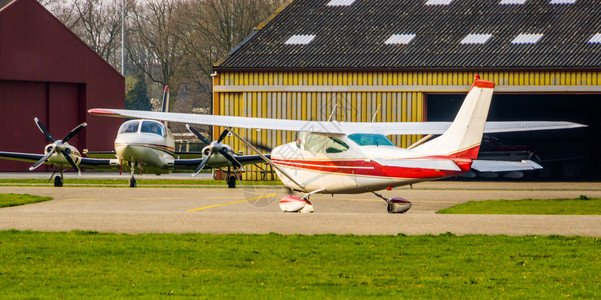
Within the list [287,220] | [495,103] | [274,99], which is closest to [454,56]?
[274,99]

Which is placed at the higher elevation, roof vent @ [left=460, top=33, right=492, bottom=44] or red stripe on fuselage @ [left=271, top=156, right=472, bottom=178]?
roof vent @ [left=460, top=33, right=492, bottom=44]

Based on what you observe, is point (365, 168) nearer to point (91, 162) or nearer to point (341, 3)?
point (91, 162)

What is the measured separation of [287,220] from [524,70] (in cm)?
2176

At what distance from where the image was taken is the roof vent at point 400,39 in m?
38.1

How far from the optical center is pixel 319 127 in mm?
19578

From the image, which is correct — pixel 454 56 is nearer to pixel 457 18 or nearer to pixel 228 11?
pixel 457 18

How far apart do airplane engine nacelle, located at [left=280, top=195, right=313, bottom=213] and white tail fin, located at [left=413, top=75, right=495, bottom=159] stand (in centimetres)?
324

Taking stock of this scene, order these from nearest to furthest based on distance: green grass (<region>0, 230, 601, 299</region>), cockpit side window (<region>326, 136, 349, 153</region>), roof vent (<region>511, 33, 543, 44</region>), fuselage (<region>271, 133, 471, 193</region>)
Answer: green grass (<region>0, 230, 601, 299</region>)
fuselage (<region>271, 133, 471, 193</region>)
cockpit side window (<region>326, 136, 349, 153</region>)
roof vent (<region>511, 33, 543, 44</region>)

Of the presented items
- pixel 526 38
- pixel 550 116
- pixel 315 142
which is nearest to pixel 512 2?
pixel 526 38

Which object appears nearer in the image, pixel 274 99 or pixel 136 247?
pixel 136 247

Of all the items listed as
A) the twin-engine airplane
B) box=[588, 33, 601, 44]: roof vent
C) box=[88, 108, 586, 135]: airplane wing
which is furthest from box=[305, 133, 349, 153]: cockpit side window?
box=[588, 33, 601, 44]: roof vent

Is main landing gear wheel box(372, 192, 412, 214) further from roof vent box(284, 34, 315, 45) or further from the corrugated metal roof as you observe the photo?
roof vent box(284, 34, 315, 45)

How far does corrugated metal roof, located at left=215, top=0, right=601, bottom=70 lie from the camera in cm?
3622

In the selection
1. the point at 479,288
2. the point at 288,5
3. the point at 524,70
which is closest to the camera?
the point at 479,288
